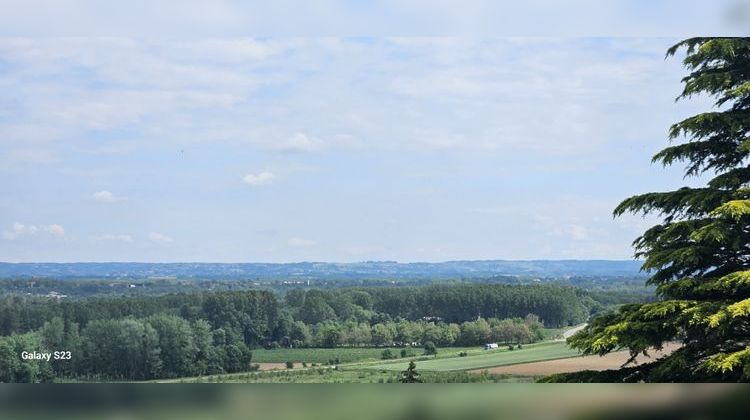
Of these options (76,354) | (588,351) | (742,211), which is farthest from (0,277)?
(742,211)

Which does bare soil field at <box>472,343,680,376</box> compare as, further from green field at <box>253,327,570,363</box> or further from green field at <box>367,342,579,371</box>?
green field at <box>253,327,570,363</box>

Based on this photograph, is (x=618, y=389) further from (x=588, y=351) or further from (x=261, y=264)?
(x=261, y=264)

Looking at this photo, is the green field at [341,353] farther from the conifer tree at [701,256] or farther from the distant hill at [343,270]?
the conifer tree at [701,256]

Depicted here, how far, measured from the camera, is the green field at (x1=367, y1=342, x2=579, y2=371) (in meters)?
11.1

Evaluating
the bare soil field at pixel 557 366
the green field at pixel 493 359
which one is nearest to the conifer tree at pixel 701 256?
the bare soil field at pixel 557 366

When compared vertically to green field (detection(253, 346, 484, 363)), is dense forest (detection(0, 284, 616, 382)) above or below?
above

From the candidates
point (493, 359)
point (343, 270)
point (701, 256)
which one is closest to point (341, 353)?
point (343, 270)

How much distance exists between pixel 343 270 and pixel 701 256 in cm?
871

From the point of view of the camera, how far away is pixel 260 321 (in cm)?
1359

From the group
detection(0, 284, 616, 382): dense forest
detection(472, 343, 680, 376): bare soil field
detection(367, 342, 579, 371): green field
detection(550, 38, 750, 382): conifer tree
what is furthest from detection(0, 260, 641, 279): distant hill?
detection(550, 38, 750, 382): conifer tree

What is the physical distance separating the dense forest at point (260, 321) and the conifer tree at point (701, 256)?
268 inches

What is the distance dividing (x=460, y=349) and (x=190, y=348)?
4998 mm

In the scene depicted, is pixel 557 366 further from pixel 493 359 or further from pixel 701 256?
pixel 701 256

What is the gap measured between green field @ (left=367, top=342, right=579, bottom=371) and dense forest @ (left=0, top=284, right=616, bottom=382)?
65 centimetres
